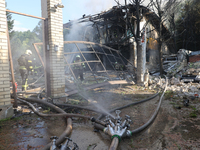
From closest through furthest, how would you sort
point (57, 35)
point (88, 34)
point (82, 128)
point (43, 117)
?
point (82, 128) < point (43, 117) < point (57, 35) < point (88, 34)

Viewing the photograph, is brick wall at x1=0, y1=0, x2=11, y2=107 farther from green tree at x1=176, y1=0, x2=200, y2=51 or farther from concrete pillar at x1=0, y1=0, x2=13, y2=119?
green tree at x1=176, y1=0, x2=200, y2=51

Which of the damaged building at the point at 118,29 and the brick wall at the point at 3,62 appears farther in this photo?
the damaged building at the point at 118,29

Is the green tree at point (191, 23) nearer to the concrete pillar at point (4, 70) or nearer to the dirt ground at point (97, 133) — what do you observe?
the dirt ground at point (97, 133)

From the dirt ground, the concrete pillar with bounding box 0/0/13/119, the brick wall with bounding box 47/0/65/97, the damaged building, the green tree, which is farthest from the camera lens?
the green tree

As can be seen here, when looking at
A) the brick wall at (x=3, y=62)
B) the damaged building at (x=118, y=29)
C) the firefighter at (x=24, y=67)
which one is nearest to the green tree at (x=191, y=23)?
the damaged building at (x=118, y=29)

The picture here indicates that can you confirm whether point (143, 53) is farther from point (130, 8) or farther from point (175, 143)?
point (175, 143)

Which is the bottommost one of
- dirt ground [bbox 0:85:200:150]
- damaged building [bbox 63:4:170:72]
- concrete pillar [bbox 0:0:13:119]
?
dirt ground [bbox 0:85:200:150]

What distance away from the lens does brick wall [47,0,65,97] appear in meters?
4.59

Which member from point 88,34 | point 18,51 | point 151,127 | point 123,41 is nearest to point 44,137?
point 151,127

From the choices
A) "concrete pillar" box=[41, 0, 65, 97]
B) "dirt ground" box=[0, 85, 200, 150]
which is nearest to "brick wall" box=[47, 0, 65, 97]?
"concrete pillar" box=[41, 0, 65, 97]

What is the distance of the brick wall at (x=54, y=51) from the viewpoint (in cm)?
459

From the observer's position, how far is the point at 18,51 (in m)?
21.7

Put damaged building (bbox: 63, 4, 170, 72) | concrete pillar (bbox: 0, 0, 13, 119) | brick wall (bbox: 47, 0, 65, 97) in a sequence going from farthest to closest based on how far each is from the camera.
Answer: damaged building (bbox: 63, 4, 170, 72) → brick wall (bbox: 47, 0, 65, 97) → concrete pillar (bbox: 0, 0, 13, 119)

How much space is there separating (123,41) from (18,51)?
679 inches
